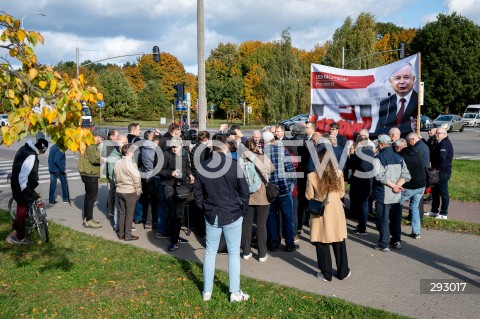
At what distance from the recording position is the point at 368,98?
1072 centimetres

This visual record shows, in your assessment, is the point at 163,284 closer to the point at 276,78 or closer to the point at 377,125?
the point at 377,125

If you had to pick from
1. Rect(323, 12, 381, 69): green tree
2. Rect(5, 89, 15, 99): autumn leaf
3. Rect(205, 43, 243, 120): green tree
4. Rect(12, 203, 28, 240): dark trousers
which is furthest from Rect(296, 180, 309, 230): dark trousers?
Rect(205, 43, 243, 120): green tree

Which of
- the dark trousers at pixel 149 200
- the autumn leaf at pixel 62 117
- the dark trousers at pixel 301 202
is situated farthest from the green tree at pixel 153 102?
the autumn leaf at pixel 62 117

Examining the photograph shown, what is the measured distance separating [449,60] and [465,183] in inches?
1718

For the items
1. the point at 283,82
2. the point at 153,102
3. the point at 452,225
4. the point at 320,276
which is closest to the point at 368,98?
the point at 452,225

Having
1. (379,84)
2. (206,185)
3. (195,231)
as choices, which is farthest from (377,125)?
(206,185)

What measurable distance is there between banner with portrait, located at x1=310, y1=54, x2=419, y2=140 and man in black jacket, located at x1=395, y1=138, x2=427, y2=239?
6.85ft

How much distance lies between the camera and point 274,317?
5199 millimetres

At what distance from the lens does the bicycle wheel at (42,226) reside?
8352 mm

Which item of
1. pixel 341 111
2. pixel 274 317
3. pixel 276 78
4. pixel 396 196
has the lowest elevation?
pixel 274 317

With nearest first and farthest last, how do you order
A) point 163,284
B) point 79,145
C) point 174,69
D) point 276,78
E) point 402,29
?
1. point 79,145
2. point 163,284
3. point 276,78
4. point 402,29
5. point 174,69

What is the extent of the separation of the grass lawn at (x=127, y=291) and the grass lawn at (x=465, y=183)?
305 inches

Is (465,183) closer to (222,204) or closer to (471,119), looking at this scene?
(222,204)

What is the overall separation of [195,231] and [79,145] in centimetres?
535
